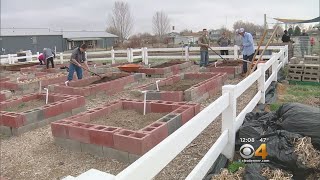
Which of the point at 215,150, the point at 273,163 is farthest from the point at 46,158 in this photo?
the point at 273,163

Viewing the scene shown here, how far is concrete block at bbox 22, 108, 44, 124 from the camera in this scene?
5.89 metres

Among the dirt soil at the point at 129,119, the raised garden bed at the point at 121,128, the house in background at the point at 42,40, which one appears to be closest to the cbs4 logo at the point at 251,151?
the raised garden bed at the point at 121,128

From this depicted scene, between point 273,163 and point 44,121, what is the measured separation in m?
4.47

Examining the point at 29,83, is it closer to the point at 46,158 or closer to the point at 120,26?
the point at 46,158

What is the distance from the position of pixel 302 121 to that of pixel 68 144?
335 cm

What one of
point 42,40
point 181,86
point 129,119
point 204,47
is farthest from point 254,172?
point 42,40

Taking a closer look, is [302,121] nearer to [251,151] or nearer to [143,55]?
[251,151]

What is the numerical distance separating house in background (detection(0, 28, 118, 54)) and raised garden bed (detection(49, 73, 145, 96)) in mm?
34004

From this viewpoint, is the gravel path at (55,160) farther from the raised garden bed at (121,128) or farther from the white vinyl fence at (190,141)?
the white vinyl fence at (190,141)

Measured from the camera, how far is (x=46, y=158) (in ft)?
15.6

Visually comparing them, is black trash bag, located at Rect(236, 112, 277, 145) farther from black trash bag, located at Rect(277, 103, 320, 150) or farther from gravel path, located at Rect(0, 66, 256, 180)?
gravel path, located at Rect(0, 66, 256, 180)

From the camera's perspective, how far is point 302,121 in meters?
3.78

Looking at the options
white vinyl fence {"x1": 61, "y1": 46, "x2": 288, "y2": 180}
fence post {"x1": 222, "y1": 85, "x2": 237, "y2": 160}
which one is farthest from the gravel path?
white vinyl fence {"x1": 61, "y1": 46, "x2": 288, "y2": 180}

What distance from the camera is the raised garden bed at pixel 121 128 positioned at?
4.19 meters
